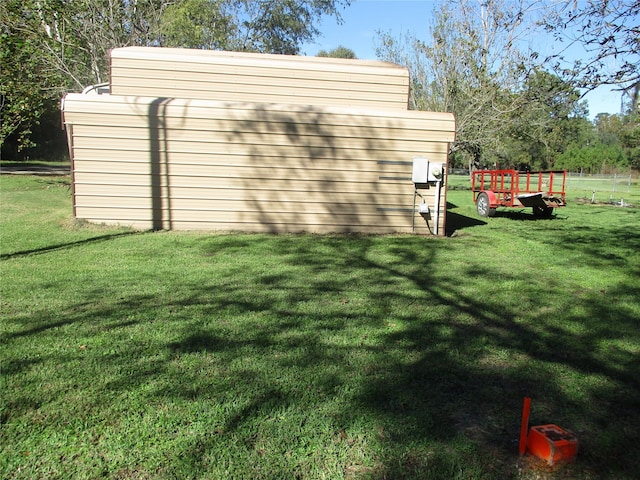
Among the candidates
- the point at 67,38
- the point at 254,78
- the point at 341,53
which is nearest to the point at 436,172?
the point at 254,78

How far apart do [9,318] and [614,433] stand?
457 centimetres

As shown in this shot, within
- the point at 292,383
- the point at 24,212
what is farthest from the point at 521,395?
the point at 24,212

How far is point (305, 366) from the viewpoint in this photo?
11.8ft

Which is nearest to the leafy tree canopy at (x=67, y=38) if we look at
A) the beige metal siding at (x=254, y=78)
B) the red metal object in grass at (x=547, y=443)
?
the beige metal siding at (x=254, y=78)

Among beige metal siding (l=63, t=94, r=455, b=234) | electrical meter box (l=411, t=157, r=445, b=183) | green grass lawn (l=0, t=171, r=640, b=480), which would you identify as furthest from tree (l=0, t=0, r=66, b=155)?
electrical meter box (l=411, t=157, r=445, b=183)

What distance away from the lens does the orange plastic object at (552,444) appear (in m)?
2.48

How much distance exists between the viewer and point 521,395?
328 cm

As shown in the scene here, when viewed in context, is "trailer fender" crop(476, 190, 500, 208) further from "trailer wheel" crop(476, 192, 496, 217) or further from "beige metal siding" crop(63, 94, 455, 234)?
"beige metal siding" crop(63, 94, 455, 234)

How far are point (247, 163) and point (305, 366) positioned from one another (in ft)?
20.6

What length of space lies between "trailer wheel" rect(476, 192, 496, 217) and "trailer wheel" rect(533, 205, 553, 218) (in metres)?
1.33

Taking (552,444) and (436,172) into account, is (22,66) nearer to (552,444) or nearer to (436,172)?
(436,172)

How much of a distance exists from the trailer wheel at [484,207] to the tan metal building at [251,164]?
227 inches

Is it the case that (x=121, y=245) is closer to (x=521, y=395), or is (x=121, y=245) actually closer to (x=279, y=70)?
(x=279, y=70)

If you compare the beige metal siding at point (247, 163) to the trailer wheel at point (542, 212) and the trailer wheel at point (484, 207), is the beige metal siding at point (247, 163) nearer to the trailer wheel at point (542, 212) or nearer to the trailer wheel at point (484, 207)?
the trailer wheel at point (484, 207)
